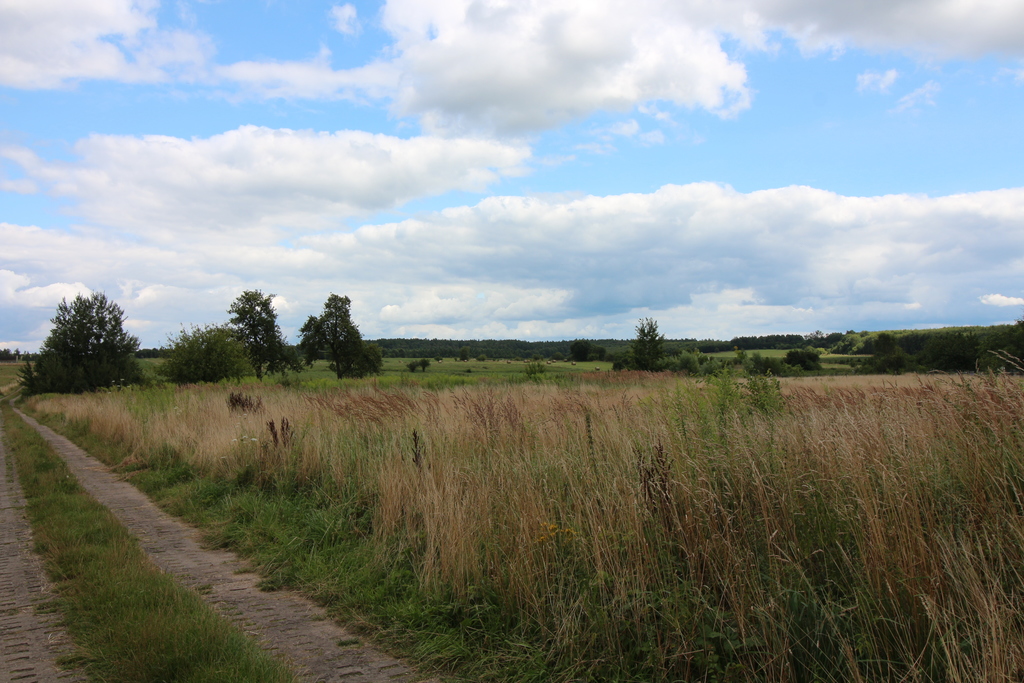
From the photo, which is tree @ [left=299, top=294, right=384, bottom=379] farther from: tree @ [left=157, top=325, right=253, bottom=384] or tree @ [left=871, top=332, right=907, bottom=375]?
tree @ [left=871, top=332, right=907, bottom=375]

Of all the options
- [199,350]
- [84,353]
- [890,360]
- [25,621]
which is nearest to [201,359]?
[199,350]

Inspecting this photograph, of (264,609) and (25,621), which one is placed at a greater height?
(25,621)

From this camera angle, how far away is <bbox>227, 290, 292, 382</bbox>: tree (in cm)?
6719

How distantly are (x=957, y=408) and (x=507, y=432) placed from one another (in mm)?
4471

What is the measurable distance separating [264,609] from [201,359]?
4095 centimetres

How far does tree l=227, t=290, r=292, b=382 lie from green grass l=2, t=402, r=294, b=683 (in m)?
65.2

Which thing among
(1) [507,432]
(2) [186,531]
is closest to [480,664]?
(1) [507,432]

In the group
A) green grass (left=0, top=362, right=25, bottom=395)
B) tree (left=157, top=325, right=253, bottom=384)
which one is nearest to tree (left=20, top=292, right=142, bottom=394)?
green grass (left=0, top=362, right=25, bottom=395)

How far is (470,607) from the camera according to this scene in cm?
427

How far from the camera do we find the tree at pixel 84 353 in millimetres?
52953

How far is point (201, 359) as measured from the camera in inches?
1591

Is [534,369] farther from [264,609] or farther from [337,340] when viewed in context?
[337,340]

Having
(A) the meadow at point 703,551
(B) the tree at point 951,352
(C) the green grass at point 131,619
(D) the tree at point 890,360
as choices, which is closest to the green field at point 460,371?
(B) the tree at point 951,352

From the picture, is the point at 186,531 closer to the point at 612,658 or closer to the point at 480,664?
the point at 480,664
